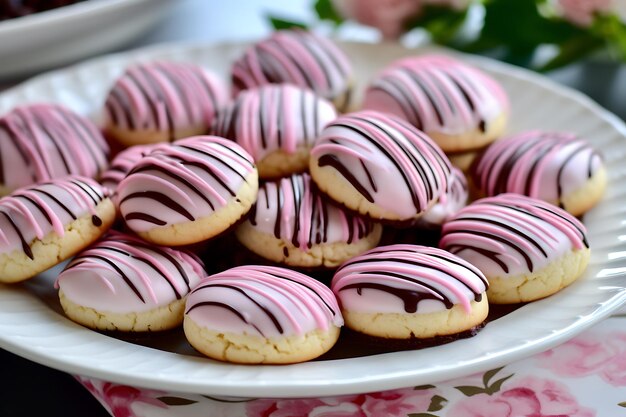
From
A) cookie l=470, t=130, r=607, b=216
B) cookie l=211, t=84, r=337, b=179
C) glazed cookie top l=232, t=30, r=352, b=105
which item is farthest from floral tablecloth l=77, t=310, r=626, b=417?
glazed cookie top l=232, t=30, r=352, b=105

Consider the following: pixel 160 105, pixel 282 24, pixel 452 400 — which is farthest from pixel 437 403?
pixel 282 24

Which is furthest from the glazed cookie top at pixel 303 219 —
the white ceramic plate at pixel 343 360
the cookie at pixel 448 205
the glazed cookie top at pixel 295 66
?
the glazed cookie top at pixel 295 66

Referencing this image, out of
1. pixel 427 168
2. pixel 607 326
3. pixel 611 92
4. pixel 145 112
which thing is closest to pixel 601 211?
pixel 607 326

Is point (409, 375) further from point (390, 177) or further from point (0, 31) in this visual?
point (0, 31)

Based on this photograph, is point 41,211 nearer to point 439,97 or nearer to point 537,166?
point 439,97

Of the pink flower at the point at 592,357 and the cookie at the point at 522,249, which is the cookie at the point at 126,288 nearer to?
the cookie at the point at 522,249

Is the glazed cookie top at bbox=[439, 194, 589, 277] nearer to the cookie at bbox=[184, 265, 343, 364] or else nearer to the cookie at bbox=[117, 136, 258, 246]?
the cookie at bbox=[184, 265, 343, 364]
